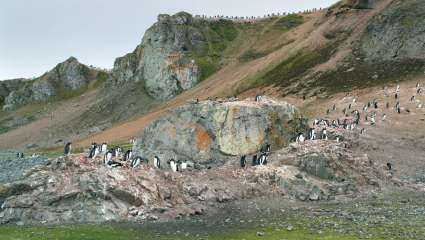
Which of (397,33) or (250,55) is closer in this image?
(397,33)

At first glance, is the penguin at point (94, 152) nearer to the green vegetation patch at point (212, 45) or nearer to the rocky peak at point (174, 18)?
the green vegetation patch at point (212, 45)

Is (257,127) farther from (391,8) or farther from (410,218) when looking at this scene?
(391,8)

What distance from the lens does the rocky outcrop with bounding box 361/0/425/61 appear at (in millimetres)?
93062

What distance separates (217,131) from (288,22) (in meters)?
108

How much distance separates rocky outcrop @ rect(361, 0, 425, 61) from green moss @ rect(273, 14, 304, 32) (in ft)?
171

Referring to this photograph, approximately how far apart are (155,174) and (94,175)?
5.18 m

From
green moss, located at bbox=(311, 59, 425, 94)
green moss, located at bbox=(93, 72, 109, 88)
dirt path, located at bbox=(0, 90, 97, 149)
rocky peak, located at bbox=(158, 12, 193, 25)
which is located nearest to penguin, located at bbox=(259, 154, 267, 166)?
green moss, located at bbox=(311, 59, 425, 94)

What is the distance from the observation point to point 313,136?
5397 cm

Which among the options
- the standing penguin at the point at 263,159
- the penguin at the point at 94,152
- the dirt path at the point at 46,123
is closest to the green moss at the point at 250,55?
the dirt path at the point at 46,123

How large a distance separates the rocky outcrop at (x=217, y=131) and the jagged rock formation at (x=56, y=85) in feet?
463

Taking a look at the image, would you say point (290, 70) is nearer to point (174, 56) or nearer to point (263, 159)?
point (174, 56)

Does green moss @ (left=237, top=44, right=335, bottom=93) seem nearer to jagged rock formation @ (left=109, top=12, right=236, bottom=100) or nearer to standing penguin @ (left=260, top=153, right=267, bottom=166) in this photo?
jagged rock formation @ (left=109, top=12, right=236, bottom=100)

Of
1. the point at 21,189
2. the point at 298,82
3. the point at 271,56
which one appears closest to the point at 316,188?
the point at 21,189

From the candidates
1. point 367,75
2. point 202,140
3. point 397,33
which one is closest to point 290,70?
point 367,75
